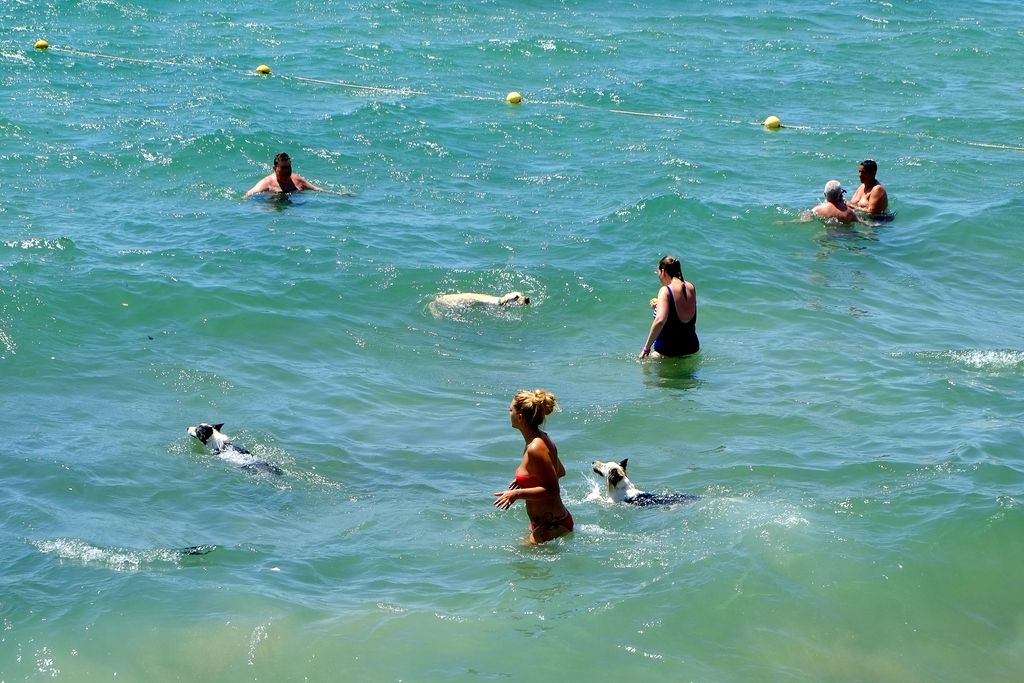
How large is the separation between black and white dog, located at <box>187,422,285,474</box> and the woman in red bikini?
7.58 feet

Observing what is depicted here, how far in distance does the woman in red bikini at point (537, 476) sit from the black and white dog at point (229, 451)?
2.31 meters

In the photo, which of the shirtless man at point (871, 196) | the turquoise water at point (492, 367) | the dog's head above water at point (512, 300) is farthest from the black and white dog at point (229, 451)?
the shirtless man at point (871, 196)

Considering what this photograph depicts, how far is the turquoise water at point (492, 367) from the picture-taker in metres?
7.26

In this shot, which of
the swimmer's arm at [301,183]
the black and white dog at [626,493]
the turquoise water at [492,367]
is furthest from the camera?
the swimmer's arm at [301,183]

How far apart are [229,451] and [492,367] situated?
10.7ft

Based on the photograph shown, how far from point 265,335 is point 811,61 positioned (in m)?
17.2

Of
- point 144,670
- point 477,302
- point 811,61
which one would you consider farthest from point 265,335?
point 811,61

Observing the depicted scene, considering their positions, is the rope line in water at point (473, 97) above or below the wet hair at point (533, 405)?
above

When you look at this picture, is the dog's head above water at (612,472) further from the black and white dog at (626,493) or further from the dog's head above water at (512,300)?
the dog's head above water at (512,300)

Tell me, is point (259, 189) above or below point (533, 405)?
below

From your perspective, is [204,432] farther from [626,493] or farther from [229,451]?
[626,493]

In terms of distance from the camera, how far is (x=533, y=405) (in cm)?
771

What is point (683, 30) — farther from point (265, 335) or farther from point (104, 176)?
point (265, 335)

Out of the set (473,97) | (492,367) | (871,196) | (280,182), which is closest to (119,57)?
(473,97)
